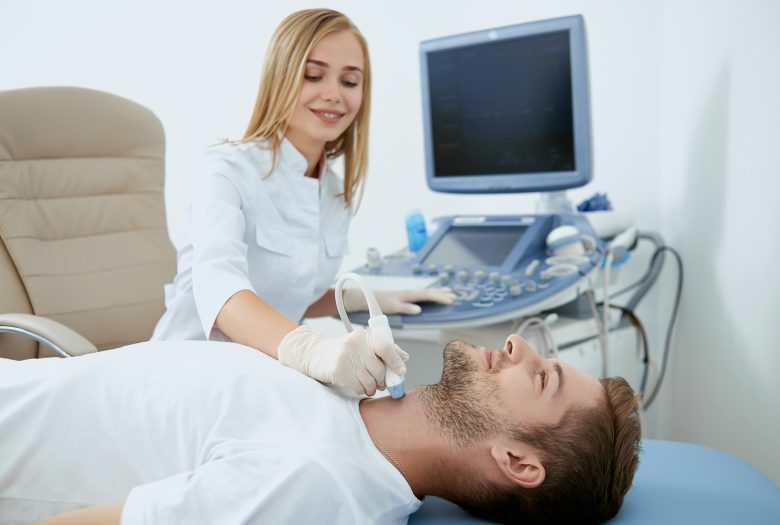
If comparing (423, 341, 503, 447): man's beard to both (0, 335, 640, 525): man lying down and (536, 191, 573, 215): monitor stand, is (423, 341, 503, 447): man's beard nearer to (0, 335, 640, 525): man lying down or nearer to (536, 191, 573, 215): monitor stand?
(0, 335, 640, 525): man lying down

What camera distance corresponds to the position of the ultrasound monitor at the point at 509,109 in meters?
1.83

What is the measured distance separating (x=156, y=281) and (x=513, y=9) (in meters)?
1.61

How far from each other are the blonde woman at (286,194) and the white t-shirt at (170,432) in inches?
9.3

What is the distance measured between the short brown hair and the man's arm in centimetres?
52

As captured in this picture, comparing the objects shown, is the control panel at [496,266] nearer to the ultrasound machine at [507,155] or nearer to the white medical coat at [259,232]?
the ultrasound machine at [507,155]

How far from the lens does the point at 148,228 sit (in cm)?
194

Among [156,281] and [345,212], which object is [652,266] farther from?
[156,281]

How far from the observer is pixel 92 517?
0.82 m

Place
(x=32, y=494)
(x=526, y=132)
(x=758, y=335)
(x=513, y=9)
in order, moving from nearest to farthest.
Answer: (x=32, y=494) < (x=758, y=335) < (x=526, y=132) < (x=513, y=9)

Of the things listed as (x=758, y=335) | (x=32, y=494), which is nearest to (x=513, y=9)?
(x=758, y=335)

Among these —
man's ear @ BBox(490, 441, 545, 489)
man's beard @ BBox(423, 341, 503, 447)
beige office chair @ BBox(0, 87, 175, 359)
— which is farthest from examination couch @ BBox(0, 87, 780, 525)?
man's ear @ BBox(490, 441, 545, 489)


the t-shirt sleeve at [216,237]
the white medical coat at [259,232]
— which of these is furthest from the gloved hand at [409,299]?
the t-shirt sleeve at [216,237]

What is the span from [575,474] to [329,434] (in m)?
0.37

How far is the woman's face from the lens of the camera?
5.04 feet
